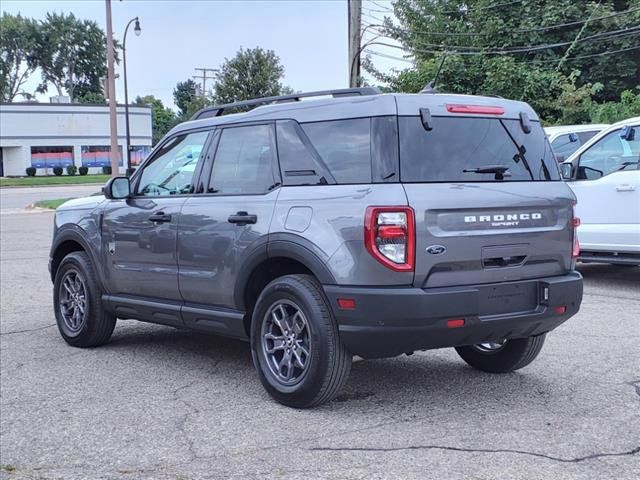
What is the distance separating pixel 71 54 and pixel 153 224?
107802mm

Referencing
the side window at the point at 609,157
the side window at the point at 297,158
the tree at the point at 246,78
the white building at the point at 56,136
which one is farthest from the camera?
the white building at the point at 56,136

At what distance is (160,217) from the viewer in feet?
20.8

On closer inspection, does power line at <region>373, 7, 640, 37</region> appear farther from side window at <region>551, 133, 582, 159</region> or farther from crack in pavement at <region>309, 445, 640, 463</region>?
crack in pavement at <region>309, 445, 640, 463</region>

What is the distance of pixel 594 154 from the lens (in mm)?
10227

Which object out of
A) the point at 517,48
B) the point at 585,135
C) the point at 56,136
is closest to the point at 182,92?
the point at 56,136

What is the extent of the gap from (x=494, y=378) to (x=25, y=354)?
4.06 metres

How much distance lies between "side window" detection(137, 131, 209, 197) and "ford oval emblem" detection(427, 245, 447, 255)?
7.63ft

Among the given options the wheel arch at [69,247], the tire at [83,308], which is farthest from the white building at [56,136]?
the tire at [83,308]

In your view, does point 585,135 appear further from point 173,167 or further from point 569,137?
point 173,167

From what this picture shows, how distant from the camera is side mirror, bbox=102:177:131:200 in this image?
22.7 ft

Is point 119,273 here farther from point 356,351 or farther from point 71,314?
point 356,351

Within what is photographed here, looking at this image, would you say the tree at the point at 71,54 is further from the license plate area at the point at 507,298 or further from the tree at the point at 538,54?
the license plate area at the point at 507,298

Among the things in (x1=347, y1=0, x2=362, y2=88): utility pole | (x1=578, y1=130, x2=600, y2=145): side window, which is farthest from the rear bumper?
(x1=347, y1=0, x2=362, y2=88): utility pole

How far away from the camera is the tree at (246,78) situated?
156ft
